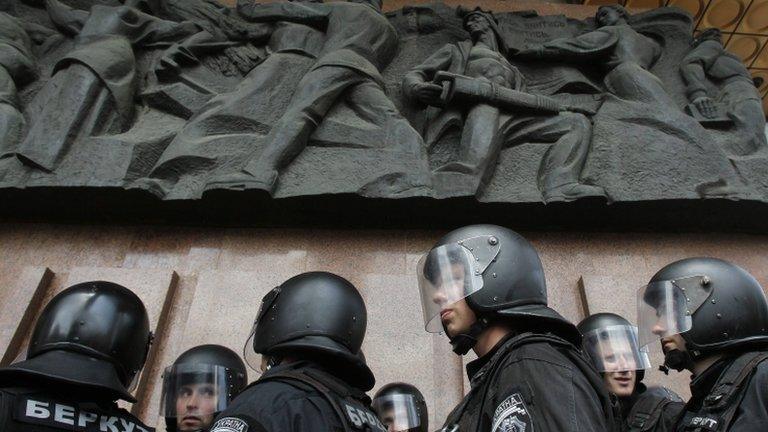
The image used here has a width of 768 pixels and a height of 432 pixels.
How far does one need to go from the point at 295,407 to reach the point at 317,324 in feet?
1.90

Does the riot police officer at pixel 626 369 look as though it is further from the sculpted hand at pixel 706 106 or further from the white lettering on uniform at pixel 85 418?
the sculpted hand at pixel 706 106

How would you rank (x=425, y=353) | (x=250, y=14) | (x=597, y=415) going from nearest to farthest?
(x=597, y=415)
(x=425, y=353)
(x=250, y=14)

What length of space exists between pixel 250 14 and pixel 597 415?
565 cm

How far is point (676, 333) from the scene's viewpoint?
2.59 metres

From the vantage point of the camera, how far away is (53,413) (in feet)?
7.10

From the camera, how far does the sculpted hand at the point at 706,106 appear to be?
18.5 ft

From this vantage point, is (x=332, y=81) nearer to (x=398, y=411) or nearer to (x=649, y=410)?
(x=398, y=411)

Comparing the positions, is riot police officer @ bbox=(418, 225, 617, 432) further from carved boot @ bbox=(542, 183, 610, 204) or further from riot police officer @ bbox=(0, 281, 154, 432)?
carved boot @ bbox=(542, 183, 610, 204)

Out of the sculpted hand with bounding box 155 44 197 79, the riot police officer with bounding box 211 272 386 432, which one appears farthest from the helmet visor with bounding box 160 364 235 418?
the sculpted hand with bounding box 155 44 197 79

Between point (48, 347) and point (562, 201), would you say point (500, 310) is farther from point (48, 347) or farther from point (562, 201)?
point (562, 201)

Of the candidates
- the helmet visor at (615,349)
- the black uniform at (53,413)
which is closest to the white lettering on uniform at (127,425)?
the black uniform at (53,413)

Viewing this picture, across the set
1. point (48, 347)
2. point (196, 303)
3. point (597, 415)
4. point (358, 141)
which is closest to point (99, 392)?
point (48, 347)

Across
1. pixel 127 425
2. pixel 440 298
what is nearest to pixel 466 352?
pixel 440 298

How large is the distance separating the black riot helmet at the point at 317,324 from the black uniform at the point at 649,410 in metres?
1.26
